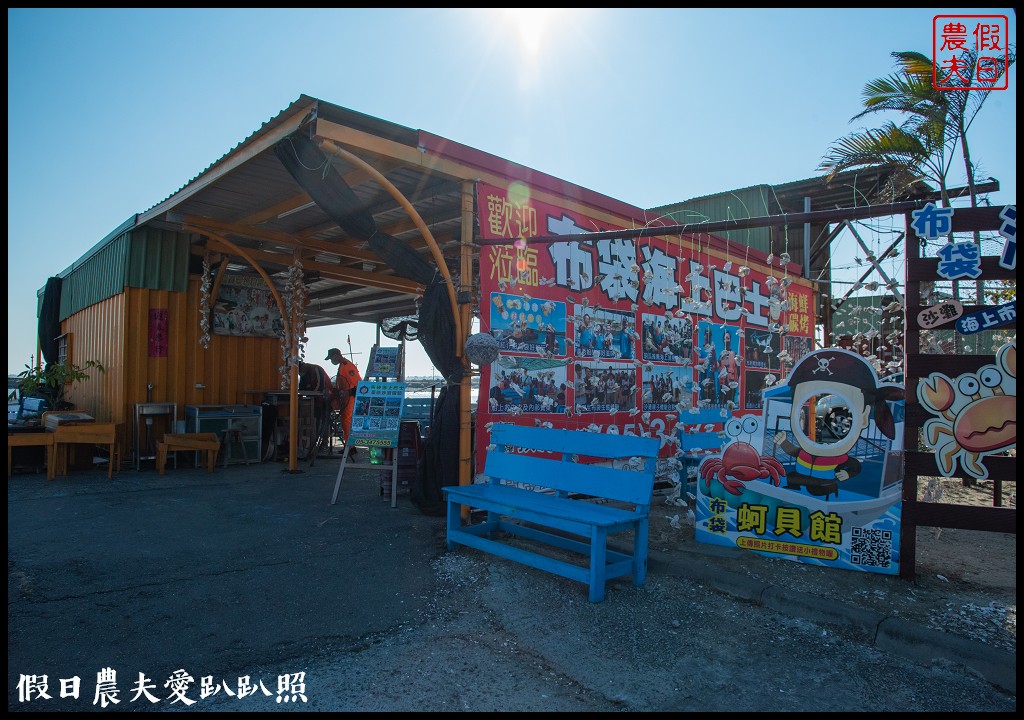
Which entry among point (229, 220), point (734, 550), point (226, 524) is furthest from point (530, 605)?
point (229, 220)

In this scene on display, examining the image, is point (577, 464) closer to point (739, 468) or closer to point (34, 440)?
point (739, 468)

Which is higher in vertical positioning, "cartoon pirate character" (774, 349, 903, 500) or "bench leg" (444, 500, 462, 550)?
"cartoon pirate character" (774, 349, 903, 500)

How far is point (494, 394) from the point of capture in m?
6.54

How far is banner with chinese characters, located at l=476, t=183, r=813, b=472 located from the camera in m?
6.70

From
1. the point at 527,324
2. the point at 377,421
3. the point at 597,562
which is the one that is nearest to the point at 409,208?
the point at 527,324

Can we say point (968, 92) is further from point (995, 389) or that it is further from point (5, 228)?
point (5, 228)

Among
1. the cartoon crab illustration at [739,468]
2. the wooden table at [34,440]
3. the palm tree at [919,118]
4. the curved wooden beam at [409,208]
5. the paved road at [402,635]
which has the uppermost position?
the palm tree at [919,118]

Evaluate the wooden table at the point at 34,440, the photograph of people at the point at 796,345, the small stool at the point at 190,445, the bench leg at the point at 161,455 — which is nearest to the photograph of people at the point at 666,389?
the photograph of people at the point at 796,345

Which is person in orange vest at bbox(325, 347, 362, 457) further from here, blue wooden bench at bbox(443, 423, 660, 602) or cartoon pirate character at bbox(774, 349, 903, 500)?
cartoon pirate character at bbox(774, 349, 903, 500)

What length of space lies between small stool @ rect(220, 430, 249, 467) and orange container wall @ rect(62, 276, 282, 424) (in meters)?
0.76

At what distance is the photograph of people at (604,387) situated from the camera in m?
7.46

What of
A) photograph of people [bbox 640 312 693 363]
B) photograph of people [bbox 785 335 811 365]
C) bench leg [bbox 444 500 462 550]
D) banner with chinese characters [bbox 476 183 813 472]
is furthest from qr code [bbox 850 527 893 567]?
photograph of people [bbox 785 335 811 365]

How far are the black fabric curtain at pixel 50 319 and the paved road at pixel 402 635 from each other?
883cm

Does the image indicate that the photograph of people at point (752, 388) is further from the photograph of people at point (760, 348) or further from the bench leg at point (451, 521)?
the bench leg at point (451, 521)
